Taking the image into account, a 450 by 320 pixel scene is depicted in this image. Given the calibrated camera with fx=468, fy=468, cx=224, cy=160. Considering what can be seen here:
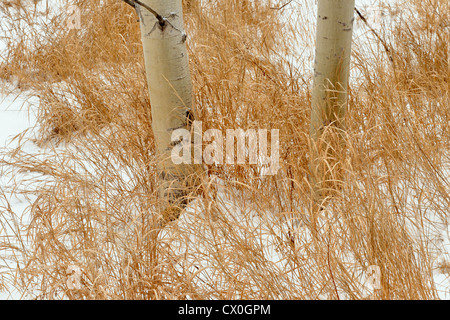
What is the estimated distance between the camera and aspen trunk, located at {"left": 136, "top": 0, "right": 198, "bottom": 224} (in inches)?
64.3

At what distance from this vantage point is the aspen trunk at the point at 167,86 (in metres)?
1.63

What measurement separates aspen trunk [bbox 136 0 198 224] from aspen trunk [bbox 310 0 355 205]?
1.58 ft

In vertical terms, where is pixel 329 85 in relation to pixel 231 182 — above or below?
above

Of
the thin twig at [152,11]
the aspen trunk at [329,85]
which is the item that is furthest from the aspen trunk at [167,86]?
the aspen trunk at [329,85]

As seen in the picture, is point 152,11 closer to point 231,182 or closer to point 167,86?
point 167,86

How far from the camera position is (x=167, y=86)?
5.64 feet

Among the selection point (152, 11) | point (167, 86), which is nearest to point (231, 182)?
point (167, 86)

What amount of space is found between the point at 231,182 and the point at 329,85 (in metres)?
0.51

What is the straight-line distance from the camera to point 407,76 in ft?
7.58

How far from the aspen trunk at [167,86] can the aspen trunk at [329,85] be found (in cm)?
48
